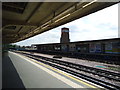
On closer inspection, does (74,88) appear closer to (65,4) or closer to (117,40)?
(65,4)

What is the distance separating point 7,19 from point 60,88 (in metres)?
6.45

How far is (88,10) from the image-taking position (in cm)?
591

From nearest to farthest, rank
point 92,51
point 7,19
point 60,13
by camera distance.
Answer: point 60,13 → point 7,19 → point 92,51

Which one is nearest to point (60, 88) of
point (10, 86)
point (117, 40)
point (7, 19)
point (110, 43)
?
point (10, 86)

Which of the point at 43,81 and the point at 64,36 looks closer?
the point at 43,81

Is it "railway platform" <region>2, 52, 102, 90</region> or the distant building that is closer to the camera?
"railway platform" <region>2, 52, 102, 90</region>

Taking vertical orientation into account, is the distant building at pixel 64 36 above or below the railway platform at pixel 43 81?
above

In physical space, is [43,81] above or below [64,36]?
below

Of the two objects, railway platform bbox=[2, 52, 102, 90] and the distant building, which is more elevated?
the distant building

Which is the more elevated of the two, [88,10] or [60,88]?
[88,10]

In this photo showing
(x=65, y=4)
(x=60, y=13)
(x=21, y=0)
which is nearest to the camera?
(x=21, y=0)

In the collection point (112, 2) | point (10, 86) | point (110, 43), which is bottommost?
point (10, 86)

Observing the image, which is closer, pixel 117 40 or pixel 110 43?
pixel 117 40

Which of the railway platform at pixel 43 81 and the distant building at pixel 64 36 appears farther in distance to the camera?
the distant building at pixel 64 36
